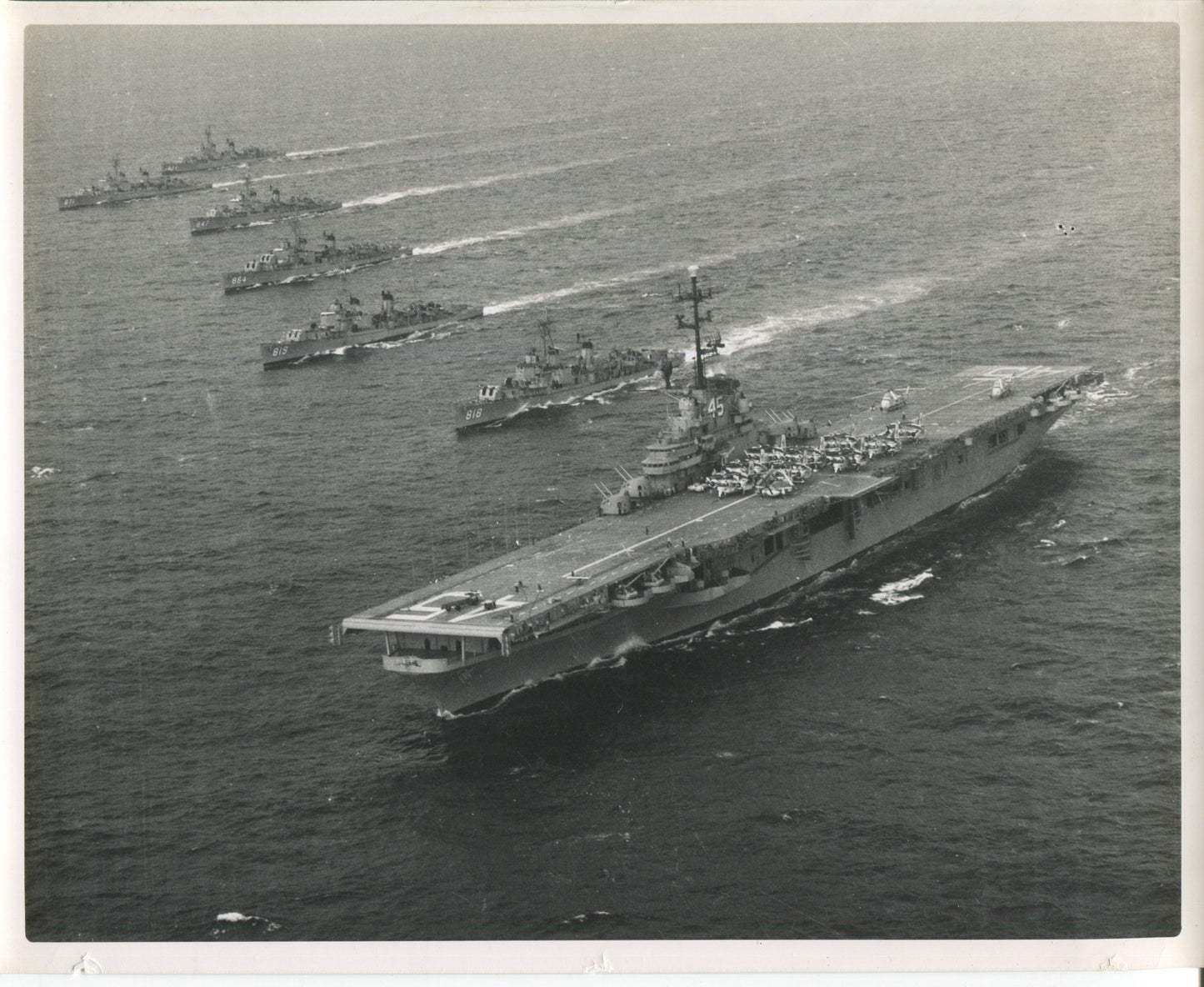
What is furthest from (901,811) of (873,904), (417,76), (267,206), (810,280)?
(267,206)

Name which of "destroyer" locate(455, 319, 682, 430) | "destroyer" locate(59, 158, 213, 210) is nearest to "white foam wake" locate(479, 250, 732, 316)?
"destroyer" locate(455, 319, 682, 430)

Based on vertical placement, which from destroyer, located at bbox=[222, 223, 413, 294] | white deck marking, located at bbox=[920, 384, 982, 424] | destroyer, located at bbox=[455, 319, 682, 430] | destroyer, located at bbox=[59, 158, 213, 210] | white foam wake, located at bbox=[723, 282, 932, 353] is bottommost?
white deck marking, located at bbox=[920, 384, 982, 424]

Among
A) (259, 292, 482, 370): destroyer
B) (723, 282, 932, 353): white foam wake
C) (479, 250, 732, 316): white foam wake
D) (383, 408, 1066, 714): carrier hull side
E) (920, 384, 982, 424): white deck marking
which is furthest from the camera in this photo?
(259, 292, 482, 370): destroyer

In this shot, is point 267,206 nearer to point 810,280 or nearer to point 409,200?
point 409,200

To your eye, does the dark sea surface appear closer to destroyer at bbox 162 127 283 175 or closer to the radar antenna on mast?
destroyer at bbox 162 127 283 175

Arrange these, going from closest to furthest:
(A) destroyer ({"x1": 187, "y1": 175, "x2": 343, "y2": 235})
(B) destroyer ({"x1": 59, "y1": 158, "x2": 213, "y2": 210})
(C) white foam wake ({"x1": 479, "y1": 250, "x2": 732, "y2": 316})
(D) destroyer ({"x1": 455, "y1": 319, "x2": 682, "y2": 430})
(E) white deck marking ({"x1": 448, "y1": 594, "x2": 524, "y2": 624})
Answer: (E) white deck marking ({"x1": 448, "y1": 594, "x2": 524, "y2": 624}) → (B) destroyer ({"x1": 59, "y1": 158, "x2": 213, "y2": 210}) → (D) destroyer ({"x1": 455, "y1": 319, "x2": 682, "y2": 430}) → (C) white foam wake ({"x1": 479, "y1": 250, "x2": 732, "y2": 316}) → (A) destroyer ({"x1": 187, "y1": 175, "x2": 343, "y2": 235})

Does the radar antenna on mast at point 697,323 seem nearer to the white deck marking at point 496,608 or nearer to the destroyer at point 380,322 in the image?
the white deck marking at point 496,608
